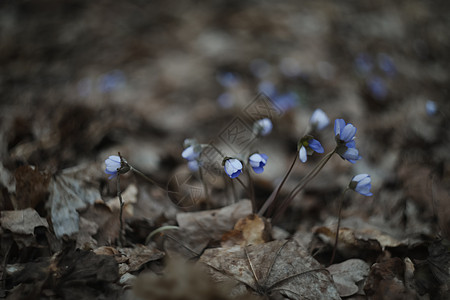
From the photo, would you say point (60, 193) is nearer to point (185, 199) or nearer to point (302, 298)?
point (185, 199)

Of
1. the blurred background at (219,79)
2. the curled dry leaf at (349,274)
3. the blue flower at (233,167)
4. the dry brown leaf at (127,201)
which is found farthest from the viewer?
the blurred background at (219,79)

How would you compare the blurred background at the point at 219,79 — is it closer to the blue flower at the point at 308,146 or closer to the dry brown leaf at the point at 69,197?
the dry brown leaf at the point at 69,197

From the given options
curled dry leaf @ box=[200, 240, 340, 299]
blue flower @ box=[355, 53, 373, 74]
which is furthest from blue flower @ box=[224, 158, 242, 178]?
blue flower @ box=[355, 53, 373, 74]

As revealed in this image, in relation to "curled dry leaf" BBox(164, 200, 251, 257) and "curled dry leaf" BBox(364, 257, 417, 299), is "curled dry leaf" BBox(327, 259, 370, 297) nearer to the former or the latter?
"curled dry leaf" BBox(364, 257, 417, 299)

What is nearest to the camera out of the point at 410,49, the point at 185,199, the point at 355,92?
the point at 185,199

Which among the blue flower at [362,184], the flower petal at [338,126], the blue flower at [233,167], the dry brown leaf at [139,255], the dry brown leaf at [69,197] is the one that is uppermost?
the flower petal at [338,126]

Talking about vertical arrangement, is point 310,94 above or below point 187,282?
below

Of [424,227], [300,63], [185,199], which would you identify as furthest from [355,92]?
[185,199]

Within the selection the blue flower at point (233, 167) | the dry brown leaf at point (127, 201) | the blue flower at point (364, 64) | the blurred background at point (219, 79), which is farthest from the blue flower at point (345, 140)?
the blue flower at point (364, 64)
